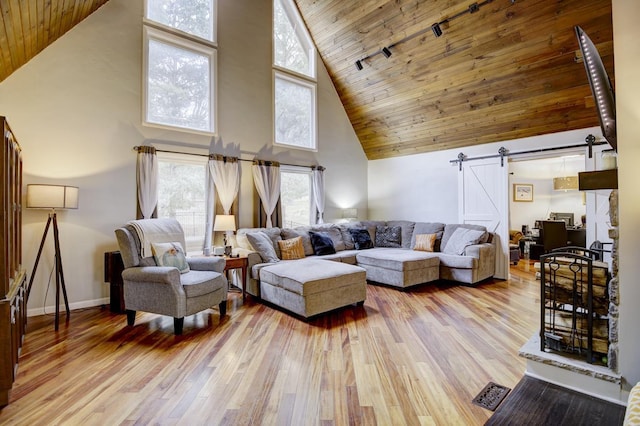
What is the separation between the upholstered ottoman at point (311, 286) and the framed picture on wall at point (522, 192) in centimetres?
662

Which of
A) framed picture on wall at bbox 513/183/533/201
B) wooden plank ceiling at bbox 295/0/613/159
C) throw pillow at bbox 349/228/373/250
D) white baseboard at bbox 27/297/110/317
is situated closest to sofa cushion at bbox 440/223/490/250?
throw pillow at bbox 349/228/373/250

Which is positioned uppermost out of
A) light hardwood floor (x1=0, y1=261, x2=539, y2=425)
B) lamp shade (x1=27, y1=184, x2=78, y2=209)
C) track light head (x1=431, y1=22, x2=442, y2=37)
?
track light head (x1=431, y1=22, x2=442, y2=37)

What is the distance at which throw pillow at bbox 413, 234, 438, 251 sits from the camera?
5514mm

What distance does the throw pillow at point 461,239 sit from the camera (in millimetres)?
5109

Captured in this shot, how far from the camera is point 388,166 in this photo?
702cm

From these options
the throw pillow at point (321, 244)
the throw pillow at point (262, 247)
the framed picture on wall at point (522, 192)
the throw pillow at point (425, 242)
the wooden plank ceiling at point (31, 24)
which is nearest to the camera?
the wooden plank ceiling at point (31, 24)

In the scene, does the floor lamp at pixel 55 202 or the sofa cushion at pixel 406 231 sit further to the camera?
the sofa cushion at pixel 406 231

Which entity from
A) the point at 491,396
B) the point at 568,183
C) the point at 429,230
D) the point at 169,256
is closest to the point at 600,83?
the point at 491,396

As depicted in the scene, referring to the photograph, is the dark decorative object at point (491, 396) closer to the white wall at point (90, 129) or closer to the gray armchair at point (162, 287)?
the gray armchair at point (162, 287)

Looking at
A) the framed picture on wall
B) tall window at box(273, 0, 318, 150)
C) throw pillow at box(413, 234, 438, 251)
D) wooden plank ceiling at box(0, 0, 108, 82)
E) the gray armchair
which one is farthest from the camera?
the framed picture on wall

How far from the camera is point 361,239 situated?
5852 millimetres

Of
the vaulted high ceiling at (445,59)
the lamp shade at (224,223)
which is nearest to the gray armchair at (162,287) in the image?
the lamp shade at (224,223)

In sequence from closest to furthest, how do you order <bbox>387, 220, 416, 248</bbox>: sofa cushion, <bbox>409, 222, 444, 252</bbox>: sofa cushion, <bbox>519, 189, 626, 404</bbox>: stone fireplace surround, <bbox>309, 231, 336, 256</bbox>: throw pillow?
1. <bbox>519, 189, 626, 404</bbox>: stone fireplace surround
2. <bbox>309, 231, 336, 256</bbox>: throw pillow
3. <bbox>409, 222, 444, 252</bbox>: sofa cushion
4. <bbox>387, 220, 416, 248</bbox>: sofa cushion

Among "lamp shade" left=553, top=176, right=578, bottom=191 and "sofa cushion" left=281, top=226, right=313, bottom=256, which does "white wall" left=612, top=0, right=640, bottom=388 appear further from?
"lamp shade" left=553, top=176, right=578, bottom=191
